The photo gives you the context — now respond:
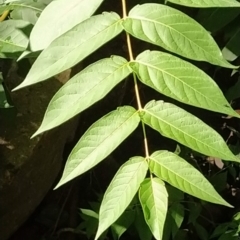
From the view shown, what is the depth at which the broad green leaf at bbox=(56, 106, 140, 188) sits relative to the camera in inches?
34.8

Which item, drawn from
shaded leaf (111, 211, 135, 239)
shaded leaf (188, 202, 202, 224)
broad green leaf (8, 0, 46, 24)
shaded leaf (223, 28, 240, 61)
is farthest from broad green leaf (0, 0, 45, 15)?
shaded leaf (188, 202, 202, 224)

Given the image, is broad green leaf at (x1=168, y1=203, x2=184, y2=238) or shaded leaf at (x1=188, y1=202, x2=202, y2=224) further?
shaded leaf at (x1=188, y1=202, x2=202, y2=224)

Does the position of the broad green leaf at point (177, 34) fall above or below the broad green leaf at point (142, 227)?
above

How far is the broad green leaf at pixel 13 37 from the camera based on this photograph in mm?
1135

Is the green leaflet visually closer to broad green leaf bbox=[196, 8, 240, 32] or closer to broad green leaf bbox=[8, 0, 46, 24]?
broad green leaf bbox=[8, 0, 46, 24]

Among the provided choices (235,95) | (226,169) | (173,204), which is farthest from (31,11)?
(226,169)

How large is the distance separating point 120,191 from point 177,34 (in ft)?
0.89

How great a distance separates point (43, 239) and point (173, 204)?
2.12 feet

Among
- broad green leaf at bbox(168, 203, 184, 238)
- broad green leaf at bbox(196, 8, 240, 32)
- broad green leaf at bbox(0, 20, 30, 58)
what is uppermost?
broad green leaf at bbox(0, 20, 30, 58)

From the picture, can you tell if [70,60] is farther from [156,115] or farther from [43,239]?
[43,239]

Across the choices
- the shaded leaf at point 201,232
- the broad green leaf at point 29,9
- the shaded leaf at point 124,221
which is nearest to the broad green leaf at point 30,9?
the broad green leaf at point 29,9

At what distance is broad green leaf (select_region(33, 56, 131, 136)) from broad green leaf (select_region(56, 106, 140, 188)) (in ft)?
0.18

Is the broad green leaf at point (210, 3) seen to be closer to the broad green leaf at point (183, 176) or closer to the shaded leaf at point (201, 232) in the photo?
the broad green leaf at point (183, 176)

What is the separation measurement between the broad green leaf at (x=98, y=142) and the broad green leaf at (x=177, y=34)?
138mm
